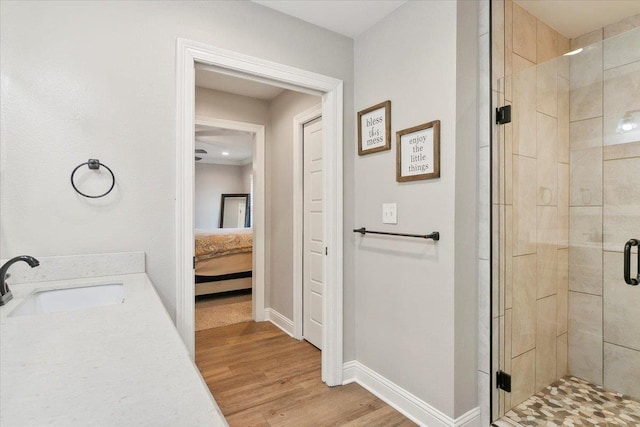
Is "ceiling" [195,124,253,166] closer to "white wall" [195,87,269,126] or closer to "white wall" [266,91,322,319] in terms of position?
"white wall" [195,87,269,126]

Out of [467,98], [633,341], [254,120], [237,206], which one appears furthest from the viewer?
[237,206]

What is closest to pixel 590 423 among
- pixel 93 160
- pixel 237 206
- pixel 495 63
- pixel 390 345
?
pixel 390 345

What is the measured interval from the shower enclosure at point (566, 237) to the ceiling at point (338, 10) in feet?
2.87

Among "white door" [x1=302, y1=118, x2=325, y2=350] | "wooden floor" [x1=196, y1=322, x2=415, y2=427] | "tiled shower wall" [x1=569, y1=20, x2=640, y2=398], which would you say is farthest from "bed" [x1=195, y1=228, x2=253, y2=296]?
"tiled shower wall" [x1=569, y1=20, x2=640, y2=398]

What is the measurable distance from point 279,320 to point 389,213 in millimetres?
2048

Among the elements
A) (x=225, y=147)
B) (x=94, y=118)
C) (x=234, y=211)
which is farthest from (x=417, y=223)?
(x=234, y=211)

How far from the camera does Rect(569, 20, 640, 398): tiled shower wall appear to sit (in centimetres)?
152

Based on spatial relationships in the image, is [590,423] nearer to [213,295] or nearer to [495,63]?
[495,63]

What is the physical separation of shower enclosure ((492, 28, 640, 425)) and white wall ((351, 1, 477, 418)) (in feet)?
0.73

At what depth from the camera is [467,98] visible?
1.76 m

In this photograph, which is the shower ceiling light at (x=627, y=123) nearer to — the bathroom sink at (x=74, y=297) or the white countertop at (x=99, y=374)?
the white countertop at (x=99, y=374)

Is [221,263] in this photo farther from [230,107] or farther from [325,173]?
[325,173]

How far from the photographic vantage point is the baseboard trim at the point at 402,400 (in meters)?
1.76

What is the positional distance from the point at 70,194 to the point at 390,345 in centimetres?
195
